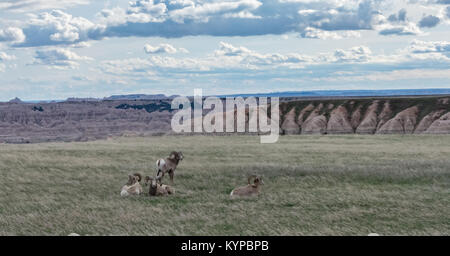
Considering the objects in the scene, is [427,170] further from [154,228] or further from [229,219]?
[154,228]

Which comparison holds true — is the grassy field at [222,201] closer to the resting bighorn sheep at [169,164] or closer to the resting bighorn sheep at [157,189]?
the resting bighorn sheep at [157,189]

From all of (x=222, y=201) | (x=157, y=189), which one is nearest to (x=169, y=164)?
(x=157, y=189)

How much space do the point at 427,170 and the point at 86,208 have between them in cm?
1598

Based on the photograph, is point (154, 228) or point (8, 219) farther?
point (8, 219)

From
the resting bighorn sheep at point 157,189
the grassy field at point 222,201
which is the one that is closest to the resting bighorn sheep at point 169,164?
the grassy field at point 222,201

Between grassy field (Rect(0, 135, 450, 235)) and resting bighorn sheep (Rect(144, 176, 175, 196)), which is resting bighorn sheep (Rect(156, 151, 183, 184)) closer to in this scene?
grassy field (Rect(0, 135, 450, 235))

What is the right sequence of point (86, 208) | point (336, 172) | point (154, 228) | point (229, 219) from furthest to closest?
point (336, 172) < point (86, 208) < point (229, 219) < point (154, 228)

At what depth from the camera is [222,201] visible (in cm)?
1838

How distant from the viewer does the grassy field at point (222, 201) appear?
14.6 meters

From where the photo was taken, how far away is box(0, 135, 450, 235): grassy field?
14562 millimetres

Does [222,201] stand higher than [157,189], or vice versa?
[157,189]

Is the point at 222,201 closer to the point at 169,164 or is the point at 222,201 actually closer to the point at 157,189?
the point at 157,189
